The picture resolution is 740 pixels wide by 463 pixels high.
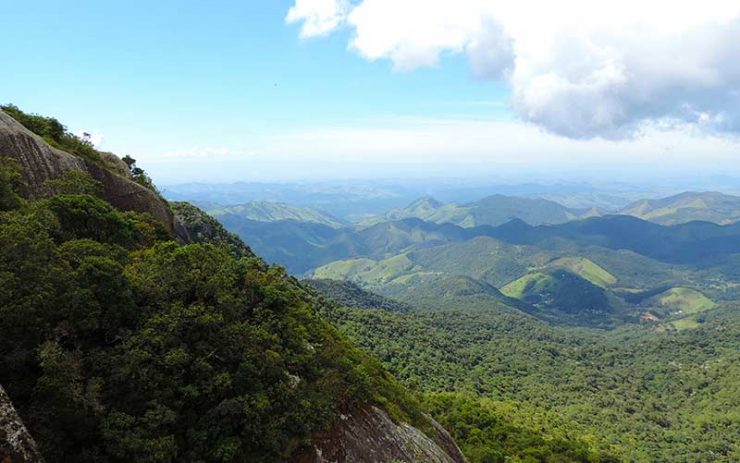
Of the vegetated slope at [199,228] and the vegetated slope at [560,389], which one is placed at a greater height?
the vegetated slope at [199,228]

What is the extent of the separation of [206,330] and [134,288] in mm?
4140

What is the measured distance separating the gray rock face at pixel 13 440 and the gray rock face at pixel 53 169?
22738 millimetres

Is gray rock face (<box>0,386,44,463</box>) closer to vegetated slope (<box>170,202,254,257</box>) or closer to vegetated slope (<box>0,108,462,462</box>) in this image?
vegetated slope (<box>0,108,462,462</box>)

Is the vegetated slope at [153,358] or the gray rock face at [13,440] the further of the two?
the vegetated slope at [153,358]

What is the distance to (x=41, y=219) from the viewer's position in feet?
75.7

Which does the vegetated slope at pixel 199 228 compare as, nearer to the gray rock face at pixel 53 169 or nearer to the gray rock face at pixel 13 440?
the gray rock face at pixel 53 169

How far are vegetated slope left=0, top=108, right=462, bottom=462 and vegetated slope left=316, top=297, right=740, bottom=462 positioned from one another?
37898mm

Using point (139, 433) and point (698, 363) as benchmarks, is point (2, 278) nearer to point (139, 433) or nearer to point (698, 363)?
point (139, 433)

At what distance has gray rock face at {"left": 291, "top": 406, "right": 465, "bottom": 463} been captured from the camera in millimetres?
21609

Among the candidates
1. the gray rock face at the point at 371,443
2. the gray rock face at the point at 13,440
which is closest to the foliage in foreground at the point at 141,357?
the gray rock face at the point at 371,443

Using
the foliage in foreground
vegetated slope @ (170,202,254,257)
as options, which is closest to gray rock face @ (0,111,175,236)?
the foliage in foreground

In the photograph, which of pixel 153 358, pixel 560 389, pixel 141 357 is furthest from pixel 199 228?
pixel 560 389

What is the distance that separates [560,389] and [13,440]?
159m

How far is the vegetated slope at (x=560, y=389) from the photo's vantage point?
8400 cm
